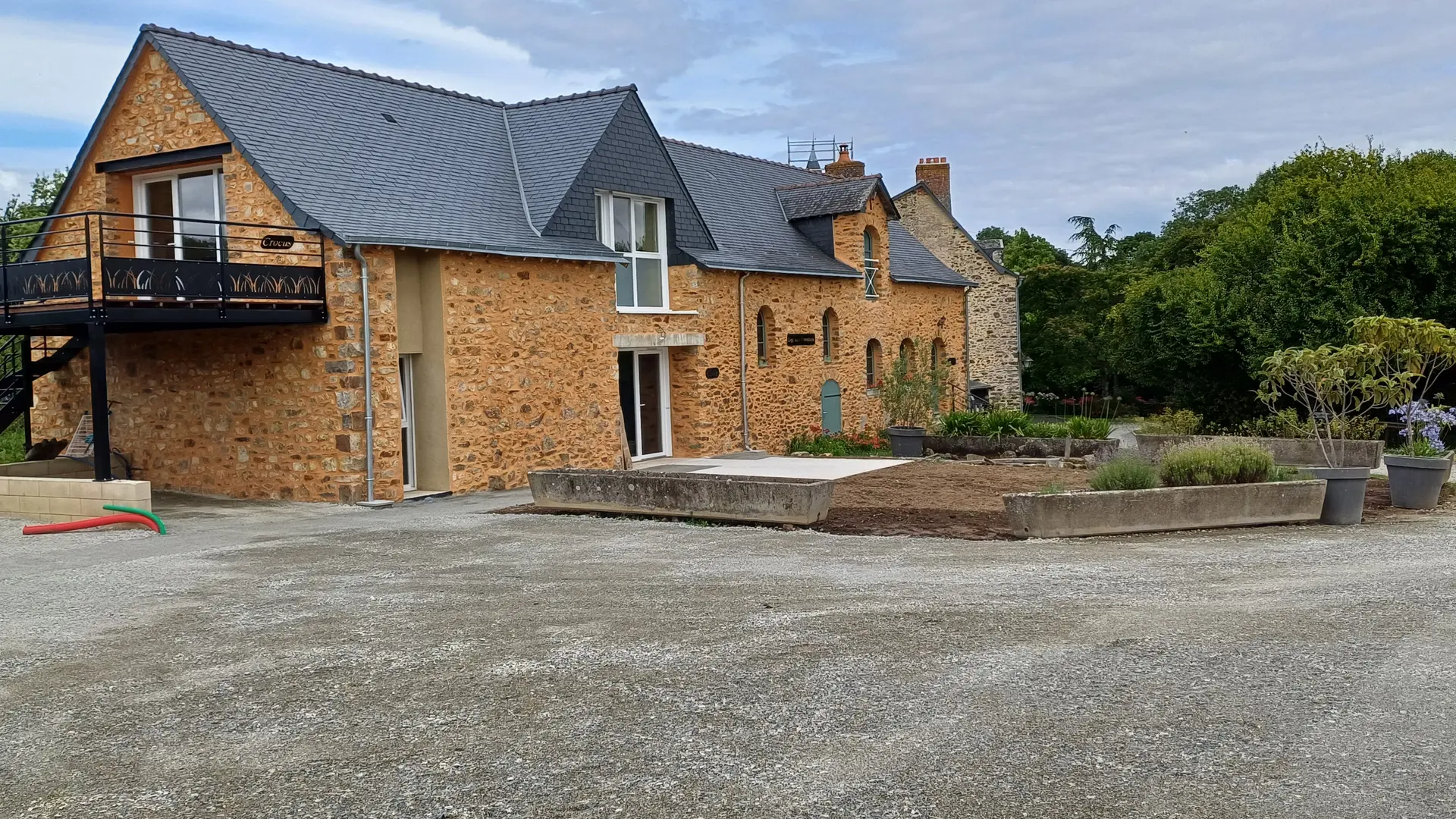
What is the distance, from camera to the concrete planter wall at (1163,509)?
11602 millimetres

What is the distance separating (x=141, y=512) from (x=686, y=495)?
5.87 m

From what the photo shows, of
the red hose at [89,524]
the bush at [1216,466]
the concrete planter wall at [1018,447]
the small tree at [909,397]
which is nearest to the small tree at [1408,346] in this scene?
the bush at [1216,466]

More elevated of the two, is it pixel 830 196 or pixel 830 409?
pixel 830 196

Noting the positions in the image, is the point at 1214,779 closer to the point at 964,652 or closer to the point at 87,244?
the point at 964,652

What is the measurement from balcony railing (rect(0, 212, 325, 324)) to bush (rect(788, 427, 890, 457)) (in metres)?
10.7

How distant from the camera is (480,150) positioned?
63.8ft

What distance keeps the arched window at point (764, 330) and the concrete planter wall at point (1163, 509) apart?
12158 mm

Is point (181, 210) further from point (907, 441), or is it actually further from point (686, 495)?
point (907, 441)

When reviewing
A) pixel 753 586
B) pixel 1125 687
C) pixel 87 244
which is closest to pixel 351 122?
pixel 87 244

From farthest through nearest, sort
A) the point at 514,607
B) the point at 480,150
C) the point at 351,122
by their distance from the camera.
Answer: the point at 480,150, the point at 351,122, the point at 514,607

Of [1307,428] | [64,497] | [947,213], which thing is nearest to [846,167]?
[947,213]

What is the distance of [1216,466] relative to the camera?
1251cm

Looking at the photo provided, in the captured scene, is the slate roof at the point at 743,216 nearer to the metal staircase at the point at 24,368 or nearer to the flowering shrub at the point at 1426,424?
the metal staircase at the point at 24,368

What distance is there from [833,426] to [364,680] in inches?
749
